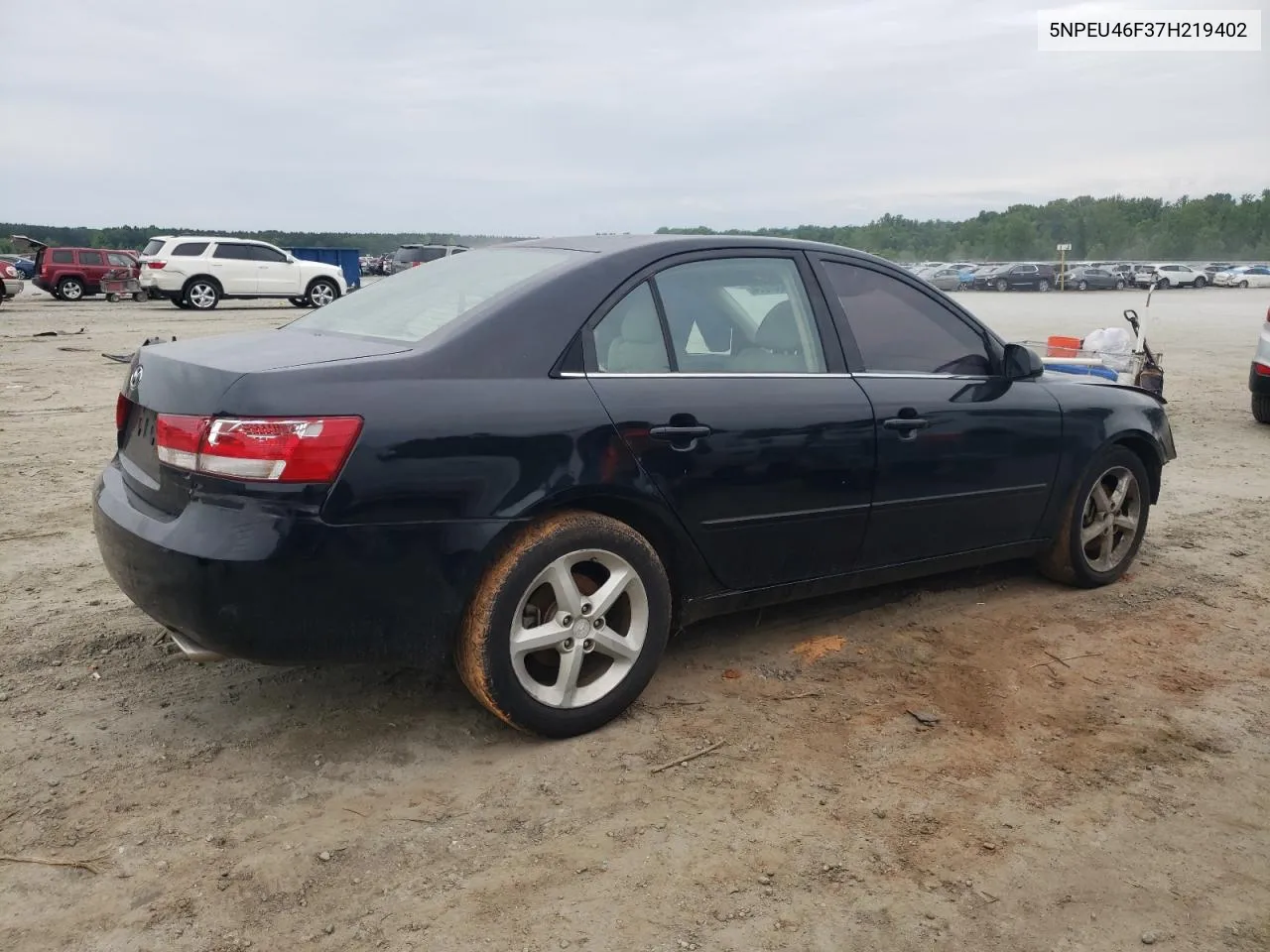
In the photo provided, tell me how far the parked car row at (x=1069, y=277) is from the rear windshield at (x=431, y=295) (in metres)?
48.0

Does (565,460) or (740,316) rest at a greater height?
(740,316)

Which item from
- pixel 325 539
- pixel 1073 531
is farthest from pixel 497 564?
pixel 1073 531

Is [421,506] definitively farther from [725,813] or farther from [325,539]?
[725,813]

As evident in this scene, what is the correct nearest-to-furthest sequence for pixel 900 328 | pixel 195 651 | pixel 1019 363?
pixel 195 651 → pixel 900 328 → pixel 1019 363

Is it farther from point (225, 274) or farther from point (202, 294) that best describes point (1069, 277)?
point (202, 294)

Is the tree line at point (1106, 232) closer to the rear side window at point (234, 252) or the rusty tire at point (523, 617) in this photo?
the rear side window at point (234, 252)

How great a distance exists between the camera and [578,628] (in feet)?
10.5

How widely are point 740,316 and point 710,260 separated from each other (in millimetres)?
225

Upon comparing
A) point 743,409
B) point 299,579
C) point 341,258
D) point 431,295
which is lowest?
point 299,579

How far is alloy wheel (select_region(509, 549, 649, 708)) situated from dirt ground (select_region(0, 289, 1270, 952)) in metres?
0.19

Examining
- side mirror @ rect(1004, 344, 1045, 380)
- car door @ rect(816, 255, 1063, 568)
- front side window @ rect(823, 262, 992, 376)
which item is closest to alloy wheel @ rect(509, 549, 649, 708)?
car door @ rect(816, 255, 1063, 568)

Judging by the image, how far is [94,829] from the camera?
274 cm

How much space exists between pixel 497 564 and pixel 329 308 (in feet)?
4.98

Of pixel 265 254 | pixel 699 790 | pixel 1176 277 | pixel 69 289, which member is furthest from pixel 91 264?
pixel 1176 277
